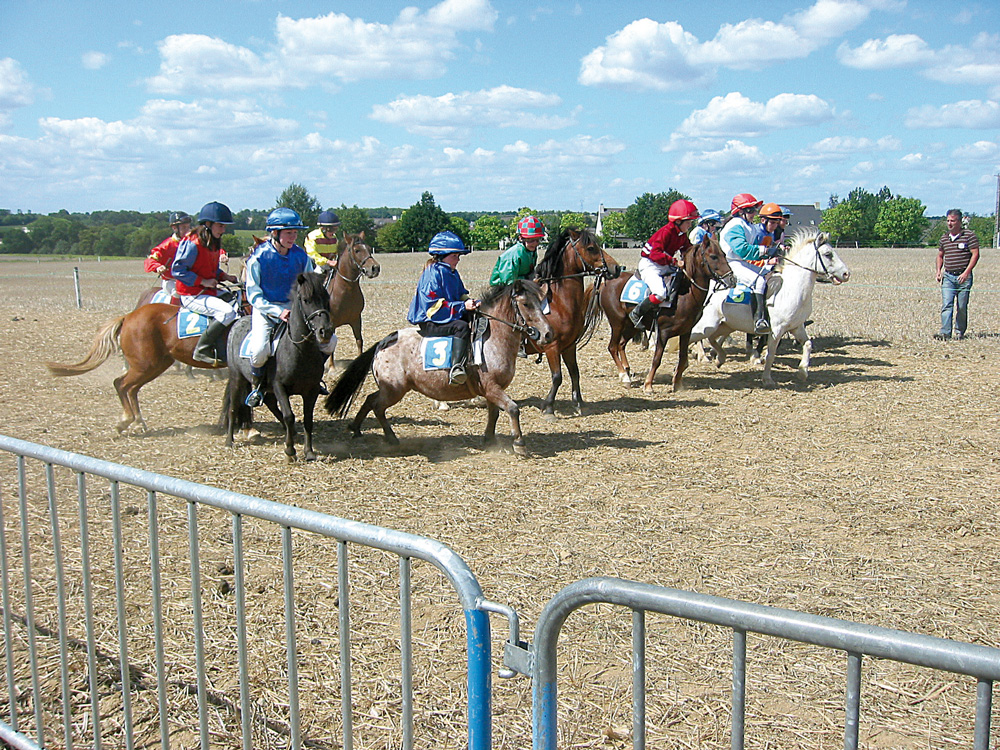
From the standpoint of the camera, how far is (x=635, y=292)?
10773 mm

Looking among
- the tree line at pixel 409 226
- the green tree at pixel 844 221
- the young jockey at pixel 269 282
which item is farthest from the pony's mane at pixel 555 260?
the green tree at pixel 844 221

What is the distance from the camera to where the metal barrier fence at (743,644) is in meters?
1.45

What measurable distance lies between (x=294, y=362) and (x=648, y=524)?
11.8ft

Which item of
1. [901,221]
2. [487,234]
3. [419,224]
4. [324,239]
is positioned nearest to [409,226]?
[419,224]

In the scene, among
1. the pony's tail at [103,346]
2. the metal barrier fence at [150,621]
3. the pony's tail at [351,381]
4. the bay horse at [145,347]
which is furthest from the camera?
the pony's tail at [103,346]

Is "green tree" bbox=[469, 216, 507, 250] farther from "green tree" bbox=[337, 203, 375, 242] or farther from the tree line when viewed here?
"green tree" bbox=[337, 203, 375, 242]

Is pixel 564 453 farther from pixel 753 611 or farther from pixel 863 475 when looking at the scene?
pixel 753 611

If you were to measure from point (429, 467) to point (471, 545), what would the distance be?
2028 millimetres

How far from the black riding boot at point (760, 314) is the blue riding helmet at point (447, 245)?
5180 mm

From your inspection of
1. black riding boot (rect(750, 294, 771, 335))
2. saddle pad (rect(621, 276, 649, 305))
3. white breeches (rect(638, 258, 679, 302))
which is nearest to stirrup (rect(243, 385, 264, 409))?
saddle pad (rect(621, 276, 649, 305))

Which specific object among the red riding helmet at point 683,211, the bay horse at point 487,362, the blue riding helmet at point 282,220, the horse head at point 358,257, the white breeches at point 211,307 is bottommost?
the bay horse at point 487,362

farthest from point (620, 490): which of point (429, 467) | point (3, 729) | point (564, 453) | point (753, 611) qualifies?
point (753, 611)

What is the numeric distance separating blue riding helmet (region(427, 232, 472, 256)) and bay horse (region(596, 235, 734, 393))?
3.83 meters

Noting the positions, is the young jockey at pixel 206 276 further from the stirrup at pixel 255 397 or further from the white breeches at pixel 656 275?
the white breeches at pixel 656 275
